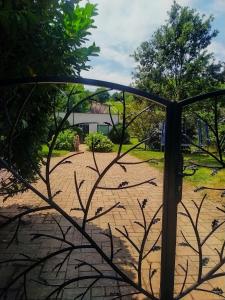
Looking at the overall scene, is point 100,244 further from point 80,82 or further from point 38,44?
point 80,82

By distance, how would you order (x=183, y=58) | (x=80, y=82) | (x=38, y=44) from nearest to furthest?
(x=80, y=82) < (x=38, y=44) < (x=183, y=58)

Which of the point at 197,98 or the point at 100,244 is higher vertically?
the point at 197,98

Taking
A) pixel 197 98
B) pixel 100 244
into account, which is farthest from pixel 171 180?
pixel 100 244

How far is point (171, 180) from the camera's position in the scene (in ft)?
6.88

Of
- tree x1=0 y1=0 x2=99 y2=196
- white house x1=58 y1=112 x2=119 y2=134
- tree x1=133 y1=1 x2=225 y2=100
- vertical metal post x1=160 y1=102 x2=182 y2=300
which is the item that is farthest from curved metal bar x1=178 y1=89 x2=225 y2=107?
tree x1=133 y1=1 x2=225 y2=100

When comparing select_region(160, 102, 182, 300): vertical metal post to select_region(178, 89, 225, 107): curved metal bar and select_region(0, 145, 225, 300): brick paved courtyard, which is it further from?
select_region(0, 145, 225, 300): brick paved courtyard

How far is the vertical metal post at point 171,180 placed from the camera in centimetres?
205

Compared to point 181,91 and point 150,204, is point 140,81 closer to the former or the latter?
point 181,91

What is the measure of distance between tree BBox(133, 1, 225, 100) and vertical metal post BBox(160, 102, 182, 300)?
68.4ft

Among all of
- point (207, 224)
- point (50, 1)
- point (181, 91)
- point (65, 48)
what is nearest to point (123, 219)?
point (207, 224)

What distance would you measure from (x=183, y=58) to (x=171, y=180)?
22.7 meters

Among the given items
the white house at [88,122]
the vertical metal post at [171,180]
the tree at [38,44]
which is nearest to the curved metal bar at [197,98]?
the vertical metal post at [171,180]

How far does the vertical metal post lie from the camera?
2.05 meters

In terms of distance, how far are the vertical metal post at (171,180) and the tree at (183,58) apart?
20.8m
